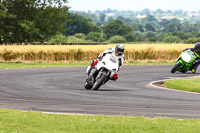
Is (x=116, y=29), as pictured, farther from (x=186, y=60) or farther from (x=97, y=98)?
(x=97, y=98)

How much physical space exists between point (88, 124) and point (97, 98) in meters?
5.37

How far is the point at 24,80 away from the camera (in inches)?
870

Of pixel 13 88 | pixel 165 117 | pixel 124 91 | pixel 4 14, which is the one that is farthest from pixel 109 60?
pixel 4 14

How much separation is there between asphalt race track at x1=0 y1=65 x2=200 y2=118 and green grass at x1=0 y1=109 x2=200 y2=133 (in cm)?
122

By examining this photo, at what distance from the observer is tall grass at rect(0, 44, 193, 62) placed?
123 feet

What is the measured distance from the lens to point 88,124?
1025cm

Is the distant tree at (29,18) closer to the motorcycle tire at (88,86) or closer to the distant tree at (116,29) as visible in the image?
the motorcycle tire at (88,86)

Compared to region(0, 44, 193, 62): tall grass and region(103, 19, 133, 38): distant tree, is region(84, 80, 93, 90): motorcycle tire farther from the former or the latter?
region(103, 19, 133, 38): distant tree

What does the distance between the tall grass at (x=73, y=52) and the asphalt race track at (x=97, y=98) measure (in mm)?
14590

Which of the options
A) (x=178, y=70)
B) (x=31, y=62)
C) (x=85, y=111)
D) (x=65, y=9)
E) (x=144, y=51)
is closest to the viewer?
(x=85, y=111)

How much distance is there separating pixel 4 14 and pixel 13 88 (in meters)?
42.4

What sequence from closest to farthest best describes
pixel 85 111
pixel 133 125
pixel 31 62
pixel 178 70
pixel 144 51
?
pixel 133 125, pixel 85 111, pixel 178 70, pixel 31 62, pixel 144 51

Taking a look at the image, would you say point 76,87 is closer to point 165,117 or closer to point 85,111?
point 85,111

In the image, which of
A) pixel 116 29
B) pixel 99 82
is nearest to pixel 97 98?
pixel 99 82
